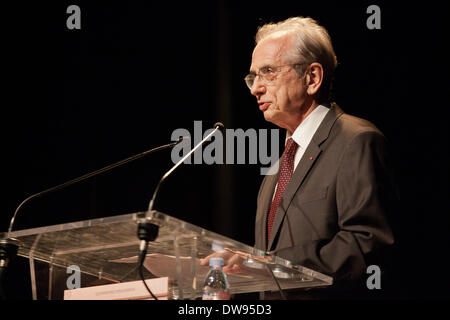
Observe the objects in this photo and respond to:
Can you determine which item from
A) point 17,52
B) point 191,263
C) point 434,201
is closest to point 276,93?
point 434,201

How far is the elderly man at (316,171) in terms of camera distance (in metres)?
1.81

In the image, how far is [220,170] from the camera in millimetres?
3691

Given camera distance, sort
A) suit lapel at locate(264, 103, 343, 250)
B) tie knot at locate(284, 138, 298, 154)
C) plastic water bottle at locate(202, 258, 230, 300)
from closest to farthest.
Result: plastic water bottle at locate(202, 258, 230, 300)
suit lapel at locate(264, 103, 343, 250)
tie knot at locate(284, 138, 298, 154)


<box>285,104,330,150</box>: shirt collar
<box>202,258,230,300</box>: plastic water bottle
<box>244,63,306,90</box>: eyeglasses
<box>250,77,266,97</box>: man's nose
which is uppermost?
<box>244,63,306,90</box>: eyeglasses

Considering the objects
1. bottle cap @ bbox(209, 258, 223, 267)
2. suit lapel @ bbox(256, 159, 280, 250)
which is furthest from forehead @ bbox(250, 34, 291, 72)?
bottle cap @ bbox(209, 258, 223, 267)

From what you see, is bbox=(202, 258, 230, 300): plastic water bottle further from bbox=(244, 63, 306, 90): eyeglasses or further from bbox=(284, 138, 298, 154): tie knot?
bbox=(244, 63, 306, 90): eyeglasses

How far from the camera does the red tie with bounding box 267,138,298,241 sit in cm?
226

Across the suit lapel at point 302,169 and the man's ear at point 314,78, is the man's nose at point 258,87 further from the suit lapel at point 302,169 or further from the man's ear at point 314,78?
the suit lapel at point 302,169

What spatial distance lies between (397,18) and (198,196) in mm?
1780

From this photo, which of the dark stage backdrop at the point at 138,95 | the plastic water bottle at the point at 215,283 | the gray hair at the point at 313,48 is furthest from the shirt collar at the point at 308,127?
the plastic water bottle at the point at 215,283

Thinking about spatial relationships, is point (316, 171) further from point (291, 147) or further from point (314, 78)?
point (314, 78)

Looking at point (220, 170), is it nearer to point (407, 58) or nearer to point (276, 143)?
point (276, 143)

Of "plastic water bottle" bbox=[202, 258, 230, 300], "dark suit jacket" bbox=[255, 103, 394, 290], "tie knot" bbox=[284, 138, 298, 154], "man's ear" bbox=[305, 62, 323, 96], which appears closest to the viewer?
"plastic water bottle" bbox=[202, 258, 230, 300]
